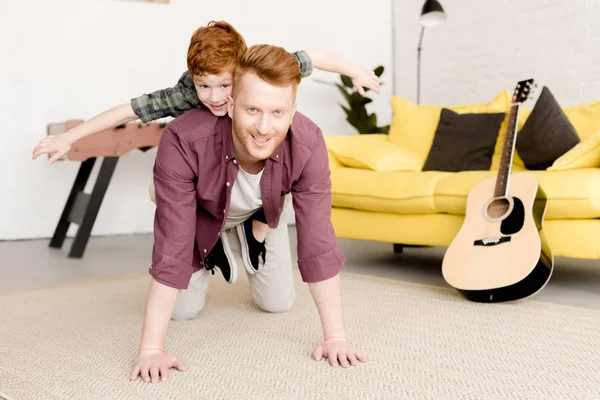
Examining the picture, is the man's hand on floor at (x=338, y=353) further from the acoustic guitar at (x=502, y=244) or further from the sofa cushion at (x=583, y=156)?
the sofa cushion at (x=583, y=156)

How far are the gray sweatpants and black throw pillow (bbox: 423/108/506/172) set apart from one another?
1.40 metres

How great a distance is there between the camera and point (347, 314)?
7.53ft

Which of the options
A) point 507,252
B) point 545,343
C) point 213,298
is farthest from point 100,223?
point 545,343

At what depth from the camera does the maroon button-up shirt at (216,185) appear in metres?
1.67

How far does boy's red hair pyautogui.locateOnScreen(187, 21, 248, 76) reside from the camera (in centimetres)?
181

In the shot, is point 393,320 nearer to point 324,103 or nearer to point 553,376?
point 553,376

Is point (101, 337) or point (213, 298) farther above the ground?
point (101, 337)

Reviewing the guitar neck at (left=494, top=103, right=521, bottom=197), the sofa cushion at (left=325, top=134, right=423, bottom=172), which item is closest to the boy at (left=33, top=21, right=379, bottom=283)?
the guitar neck at (left=494, top=103, right=521, bottom=197)

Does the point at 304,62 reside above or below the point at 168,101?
above

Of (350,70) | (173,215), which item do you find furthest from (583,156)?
(173,215)

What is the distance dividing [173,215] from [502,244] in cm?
130

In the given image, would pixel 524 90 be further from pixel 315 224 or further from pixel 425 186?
pixel 315 224

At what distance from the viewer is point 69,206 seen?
161 inches

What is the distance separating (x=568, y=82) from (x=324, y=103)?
6.16ft
